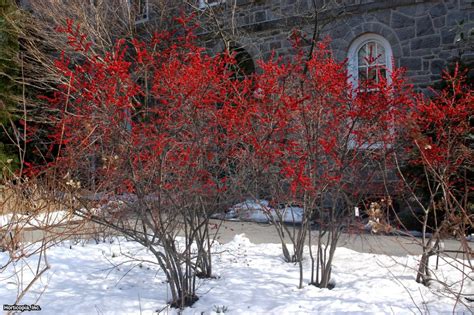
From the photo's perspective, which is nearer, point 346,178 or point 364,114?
point 364,114

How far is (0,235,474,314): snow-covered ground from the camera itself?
3.96 m

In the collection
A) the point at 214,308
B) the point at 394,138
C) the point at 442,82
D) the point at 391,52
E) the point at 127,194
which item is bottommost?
the point at 214,308

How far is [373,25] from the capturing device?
942 cm

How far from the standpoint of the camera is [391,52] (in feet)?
30.6

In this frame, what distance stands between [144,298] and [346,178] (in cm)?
226

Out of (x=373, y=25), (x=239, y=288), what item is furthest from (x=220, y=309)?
(x=373, y=25)

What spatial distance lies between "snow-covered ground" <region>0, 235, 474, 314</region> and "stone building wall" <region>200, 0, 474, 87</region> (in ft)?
15.7

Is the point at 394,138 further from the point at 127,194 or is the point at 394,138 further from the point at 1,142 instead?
the point at 1,142

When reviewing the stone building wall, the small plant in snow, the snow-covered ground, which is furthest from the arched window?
the small plant in snow

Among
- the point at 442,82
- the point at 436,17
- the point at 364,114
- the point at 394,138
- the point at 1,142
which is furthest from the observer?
the point at 1,142

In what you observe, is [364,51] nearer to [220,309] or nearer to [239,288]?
[239,288]

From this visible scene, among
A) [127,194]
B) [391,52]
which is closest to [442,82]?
[391,52]

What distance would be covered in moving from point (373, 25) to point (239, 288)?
22.2 ft

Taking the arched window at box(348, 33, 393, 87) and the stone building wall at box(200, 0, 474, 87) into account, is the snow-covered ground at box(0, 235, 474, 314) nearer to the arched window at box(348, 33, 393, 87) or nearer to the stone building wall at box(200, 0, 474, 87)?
the stone building wall at box(200, 0, 474, 87)
